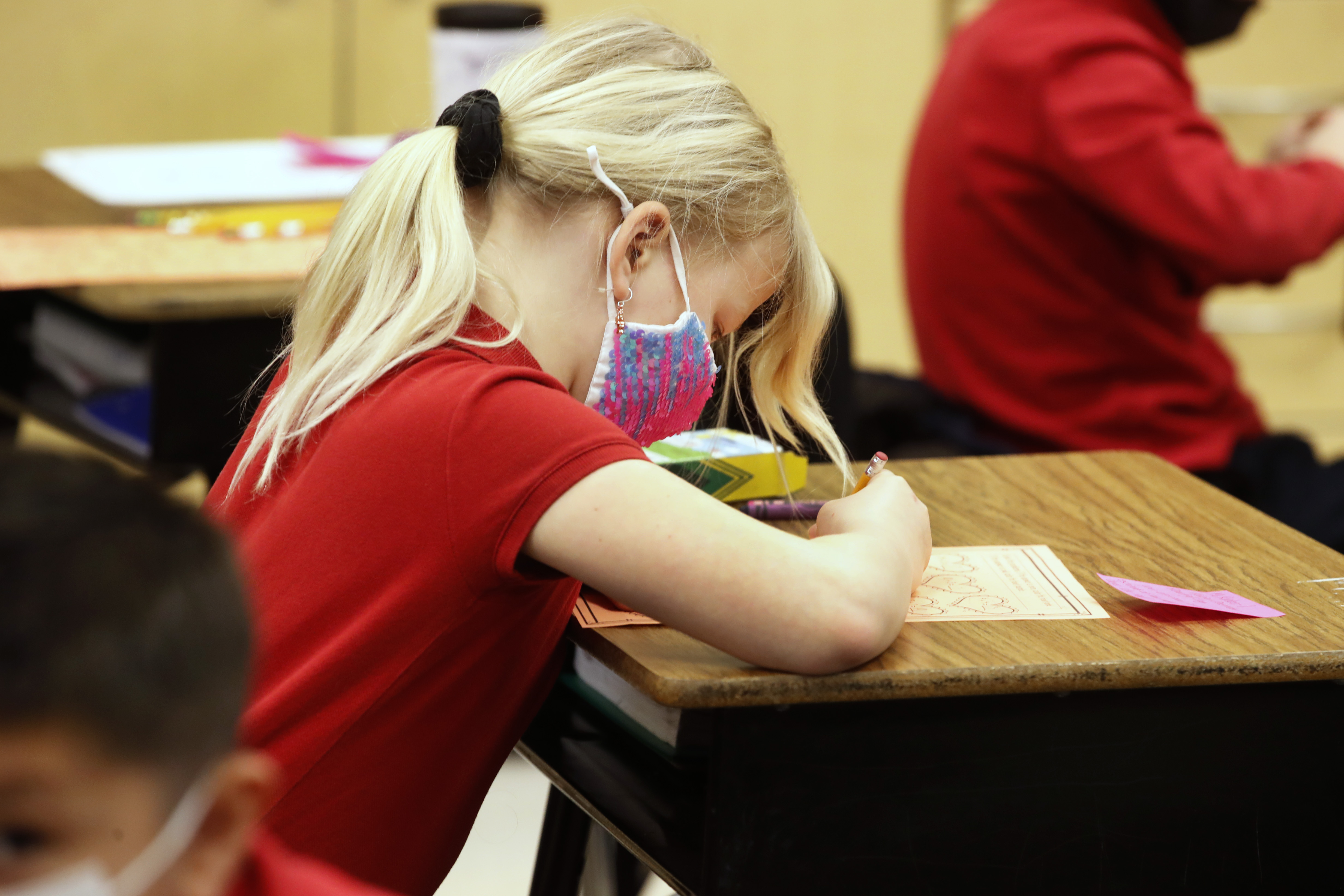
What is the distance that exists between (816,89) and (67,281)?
233 centimetres

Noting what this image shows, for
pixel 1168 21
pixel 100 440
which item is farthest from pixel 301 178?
pixel 1168 21

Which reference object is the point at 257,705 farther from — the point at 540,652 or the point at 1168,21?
the point at 1168,21

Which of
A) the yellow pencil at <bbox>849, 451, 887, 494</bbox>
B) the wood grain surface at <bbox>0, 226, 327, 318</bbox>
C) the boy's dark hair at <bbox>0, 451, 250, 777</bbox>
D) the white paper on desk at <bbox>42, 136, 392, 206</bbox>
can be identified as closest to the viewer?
the boy's dark hair at <bbox>0, 451, 250, 777</bbox>

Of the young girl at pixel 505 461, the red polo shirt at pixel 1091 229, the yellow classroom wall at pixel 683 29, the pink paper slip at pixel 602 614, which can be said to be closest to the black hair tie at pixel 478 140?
the young girl at pixel 505 461

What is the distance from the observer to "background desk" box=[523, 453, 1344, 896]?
857 millimetres

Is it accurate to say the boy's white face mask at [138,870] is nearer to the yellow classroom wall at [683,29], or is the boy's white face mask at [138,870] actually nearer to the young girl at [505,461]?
the young girl at [505,461]

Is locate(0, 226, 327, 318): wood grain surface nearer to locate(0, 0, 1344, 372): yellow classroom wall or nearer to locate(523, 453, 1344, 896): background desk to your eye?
locate(523, 453, 1344, 896): background desk

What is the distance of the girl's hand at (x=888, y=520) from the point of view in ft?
3.10

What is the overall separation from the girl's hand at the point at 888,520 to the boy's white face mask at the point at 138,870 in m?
0.53

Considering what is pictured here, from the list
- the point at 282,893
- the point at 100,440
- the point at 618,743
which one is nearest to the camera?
the point at 282,893

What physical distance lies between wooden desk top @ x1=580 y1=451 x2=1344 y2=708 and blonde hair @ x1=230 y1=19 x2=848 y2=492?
22 centimetres

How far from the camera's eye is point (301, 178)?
2.27 meters

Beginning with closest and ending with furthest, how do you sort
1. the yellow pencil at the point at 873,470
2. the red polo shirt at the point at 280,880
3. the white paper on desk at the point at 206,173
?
1. the red polo shirt at the point at 280,880
2. the yellow pencil at the point at 873,470
3. the white paper on desk at the point at 206,173

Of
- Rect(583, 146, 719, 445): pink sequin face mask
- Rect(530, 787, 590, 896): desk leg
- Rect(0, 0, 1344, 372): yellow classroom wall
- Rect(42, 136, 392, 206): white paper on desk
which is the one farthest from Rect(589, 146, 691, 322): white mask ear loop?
Rect(0, 0, 1344, 372): yellow classroom wall
